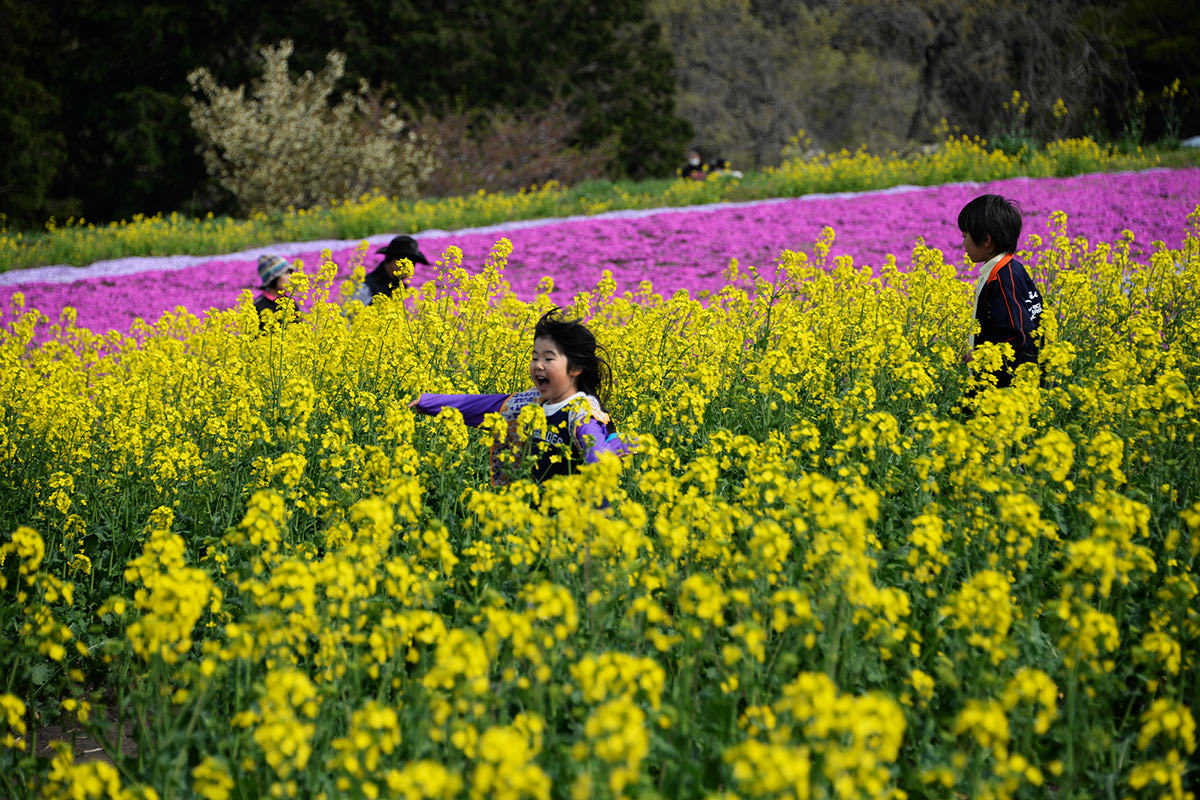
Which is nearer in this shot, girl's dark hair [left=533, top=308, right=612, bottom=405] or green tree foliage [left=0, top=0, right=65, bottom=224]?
girl's dark hair [left=533, top=308, right=612, bottom=405]

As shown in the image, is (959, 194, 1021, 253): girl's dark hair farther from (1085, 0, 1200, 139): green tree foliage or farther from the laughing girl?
(1085, 0, 1200, 139): green tree foliage

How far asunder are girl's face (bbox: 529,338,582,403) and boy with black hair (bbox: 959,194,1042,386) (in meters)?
2.26

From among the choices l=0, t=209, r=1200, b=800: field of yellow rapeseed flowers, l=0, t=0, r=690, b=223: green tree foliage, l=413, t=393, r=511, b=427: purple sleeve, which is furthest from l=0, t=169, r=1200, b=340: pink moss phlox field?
l=0, t=0, r=690, b=223: green tree foliage

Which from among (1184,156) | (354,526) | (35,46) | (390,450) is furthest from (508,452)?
(35,46)

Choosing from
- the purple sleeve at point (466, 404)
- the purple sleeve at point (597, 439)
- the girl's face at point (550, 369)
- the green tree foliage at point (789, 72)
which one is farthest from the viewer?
the green tree foliage at point (789, 72)

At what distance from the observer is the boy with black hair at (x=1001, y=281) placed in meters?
5.19

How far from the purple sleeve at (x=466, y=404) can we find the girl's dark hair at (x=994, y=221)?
260cm

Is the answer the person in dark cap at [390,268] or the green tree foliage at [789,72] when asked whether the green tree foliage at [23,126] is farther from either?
the person in dark cap at [390,268]

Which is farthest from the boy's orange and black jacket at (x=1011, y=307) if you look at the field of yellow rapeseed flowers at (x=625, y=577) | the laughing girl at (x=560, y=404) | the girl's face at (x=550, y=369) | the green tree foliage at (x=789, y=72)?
the green tree foliage at (x=789, y=72)

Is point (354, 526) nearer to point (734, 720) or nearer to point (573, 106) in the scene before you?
point (734, 720)

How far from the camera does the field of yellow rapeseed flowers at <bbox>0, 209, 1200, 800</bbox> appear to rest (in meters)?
2.64

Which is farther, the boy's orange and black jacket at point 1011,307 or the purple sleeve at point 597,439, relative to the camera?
the boy's orange and black jacket at point 1011,307

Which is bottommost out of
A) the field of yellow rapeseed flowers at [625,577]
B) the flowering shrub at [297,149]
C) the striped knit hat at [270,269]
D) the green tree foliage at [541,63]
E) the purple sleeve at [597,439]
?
the field of yellow rapeseed flowers at [625,577]

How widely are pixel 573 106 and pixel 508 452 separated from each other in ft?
99.8
